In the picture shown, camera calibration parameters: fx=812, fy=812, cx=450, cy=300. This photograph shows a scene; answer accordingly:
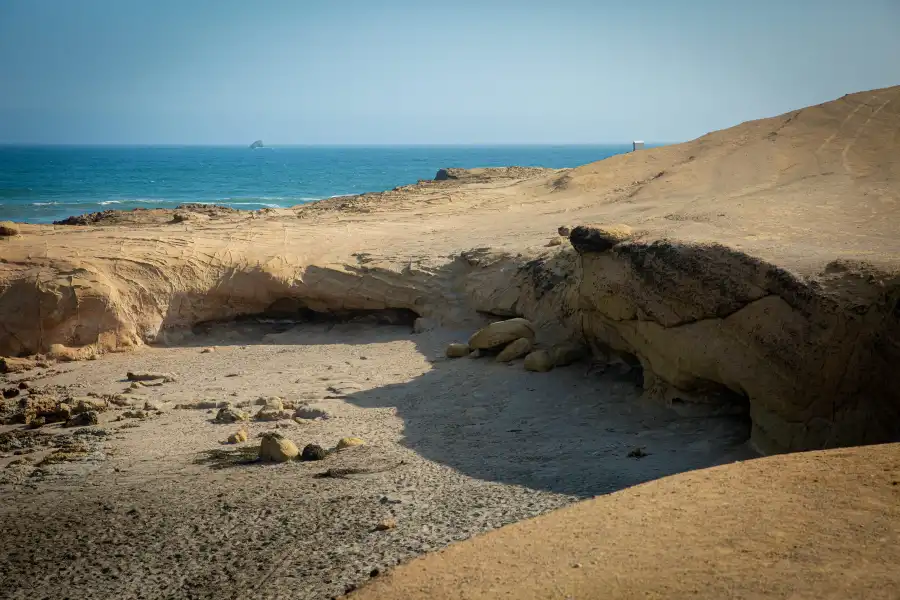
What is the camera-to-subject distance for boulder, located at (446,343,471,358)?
8587 mm

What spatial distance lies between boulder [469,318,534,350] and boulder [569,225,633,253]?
1192mm

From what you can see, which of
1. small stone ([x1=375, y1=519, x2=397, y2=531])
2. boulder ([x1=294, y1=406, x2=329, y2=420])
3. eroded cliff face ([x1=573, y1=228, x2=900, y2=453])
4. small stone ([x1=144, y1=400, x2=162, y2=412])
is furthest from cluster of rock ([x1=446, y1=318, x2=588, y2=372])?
small stone ([x1=375, y1=519, x2=397, y2=531])

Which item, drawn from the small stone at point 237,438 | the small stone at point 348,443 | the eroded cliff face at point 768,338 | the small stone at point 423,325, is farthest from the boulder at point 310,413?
the eroded cliff face at point 768,338

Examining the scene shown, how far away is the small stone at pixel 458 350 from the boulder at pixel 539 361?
899 millimetres

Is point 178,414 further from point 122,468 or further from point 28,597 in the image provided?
point 28,597

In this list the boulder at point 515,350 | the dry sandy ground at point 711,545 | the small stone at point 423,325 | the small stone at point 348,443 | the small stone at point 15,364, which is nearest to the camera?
the dry sandy ground at point 711,545

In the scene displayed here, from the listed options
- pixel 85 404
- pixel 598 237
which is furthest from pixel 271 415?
pixel 598 237

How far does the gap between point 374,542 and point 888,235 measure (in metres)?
4.70

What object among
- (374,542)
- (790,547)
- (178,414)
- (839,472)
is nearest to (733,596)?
(790,547)

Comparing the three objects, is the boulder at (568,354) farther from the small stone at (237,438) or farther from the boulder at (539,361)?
the small stone at (237,438)

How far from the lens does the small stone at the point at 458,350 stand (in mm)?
8586

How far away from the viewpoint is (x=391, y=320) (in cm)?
1017

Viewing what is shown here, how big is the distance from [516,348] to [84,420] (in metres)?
4.11

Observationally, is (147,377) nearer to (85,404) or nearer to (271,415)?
(85,404)
